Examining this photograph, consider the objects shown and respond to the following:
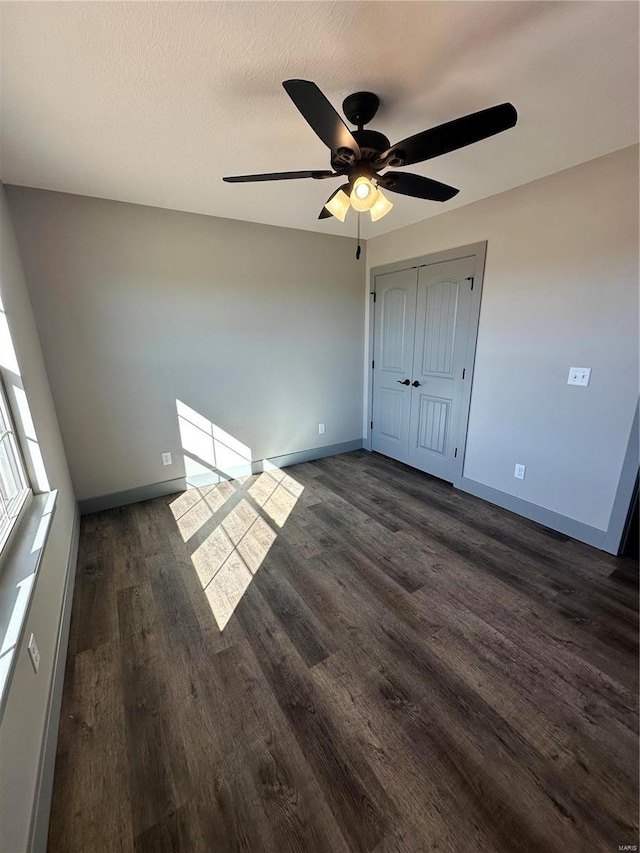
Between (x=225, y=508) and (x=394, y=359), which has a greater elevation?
(x=394, y=359)

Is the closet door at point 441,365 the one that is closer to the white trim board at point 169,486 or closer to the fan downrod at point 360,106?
the white trim board at point 169,486

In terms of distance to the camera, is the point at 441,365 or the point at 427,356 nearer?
the point at 441,365

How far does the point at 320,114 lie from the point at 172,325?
7.19ft

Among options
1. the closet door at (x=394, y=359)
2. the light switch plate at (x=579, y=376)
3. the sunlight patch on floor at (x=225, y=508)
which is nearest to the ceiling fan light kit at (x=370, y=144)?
the light switch plate at (x=579, y=376)

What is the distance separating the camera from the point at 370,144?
4.81ft

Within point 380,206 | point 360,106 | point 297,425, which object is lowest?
point 297,425

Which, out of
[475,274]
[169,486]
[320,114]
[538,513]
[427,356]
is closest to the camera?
[320,114]

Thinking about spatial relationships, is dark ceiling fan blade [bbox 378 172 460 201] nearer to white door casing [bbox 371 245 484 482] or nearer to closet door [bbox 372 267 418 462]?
white door casing [bbox 371 245 484 482]

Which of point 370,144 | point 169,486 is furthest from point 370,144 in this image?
point 169,486

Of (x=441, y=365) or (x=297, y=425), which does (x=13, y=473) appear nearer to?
(x=297, y=425)

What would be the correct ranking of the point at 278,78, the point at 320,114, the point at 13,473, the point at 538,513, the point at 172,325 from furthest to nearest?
the point at 172,325
the point at 538,513
the point at 13,473
the point at 278,78
the point at 320,114

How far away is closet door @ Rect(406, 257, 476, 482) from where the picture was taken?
2988 mm

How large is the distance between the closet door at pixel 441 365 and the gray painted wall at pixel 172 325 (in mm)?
939

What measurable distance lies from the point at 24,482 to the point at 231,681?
1.58 m
